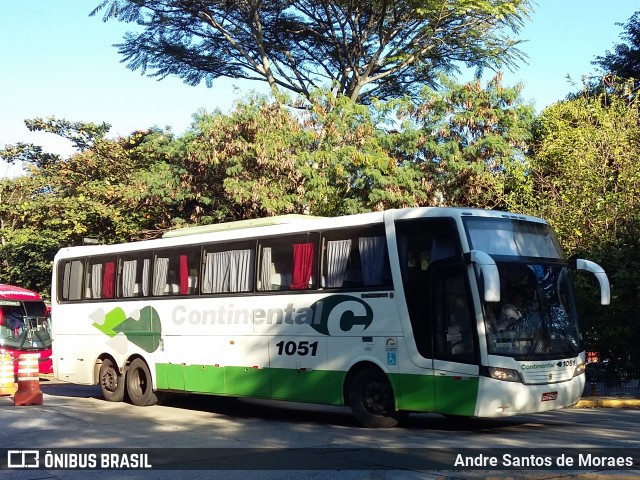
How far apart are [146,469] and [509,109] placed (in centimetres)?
1684

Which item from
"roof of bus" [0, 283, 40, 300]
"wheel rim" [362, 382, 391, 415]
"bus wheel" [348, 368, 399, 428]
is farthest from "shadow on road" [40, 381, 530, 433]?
"roof of bus" [0, 283, 40, 300]

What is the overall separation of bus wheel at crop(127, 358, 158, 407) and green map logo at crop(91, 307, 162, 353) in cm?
47

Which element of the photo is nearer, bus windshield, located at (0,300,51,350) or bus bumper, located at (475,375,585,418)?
bus bumper, located at (475,375,585,418)

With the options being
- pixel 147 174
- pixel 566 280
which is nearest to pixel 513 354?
pixel 566 280

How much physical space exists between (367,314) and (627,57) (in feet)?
82.4

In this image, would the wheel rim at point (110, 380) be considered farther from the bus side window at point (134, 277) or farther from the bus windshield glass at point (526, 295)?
the bus windshield glass at point (526, 295)

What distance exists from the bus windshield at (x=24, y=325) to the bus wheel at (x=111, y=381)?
1025 centimetres

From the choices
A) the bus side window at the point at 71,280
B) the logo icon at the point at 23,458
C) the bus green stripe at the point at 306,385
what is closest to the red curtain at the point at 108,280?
the bus side window at the point at 71,280

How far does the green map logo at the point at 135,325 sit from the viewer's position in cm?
1692

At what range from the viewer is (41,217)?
3195 cm

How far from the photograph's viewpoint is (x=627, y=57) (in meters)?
33.2

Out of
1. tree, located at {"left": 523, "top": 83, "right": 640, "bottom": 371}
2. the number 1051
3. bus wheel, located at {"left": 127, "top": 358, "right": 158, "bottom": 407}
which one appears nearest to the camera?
the number 1051

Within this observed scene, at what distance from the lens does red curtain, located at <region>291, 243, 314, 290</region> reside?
45.7 feet

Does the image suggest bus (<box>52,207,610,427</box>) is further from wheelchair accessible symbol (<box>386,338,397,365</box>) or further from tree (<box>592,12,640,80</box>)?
tree (<box>592,12,640,80</box>)
